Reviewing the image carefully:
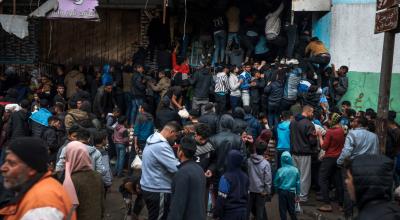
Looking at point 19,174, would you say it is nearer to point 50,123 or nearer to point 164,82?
point 50,123

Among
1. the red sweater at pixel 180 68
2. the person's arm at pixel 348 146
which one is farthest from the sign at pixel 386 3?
the red sweater at pixel 180 68

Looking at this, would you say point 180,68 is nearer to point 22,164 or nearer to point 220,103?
point 220,103

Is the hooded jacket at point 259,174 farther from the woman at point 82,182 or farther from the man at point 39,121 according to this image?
the man at point 39,121

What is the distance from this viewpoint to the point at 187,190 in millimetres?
5879

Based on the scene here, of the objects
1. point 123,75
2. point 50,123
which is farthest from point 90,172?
point 123,75

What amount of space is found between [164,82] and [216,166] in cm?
591

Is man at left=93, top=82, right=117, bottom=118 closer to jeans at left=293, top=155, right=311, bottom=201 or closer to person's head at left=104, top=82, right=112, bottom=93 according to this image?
person's head at left=104, top=82, right=112, bottom=93

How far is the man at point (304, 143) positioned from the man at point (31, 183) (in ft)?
22.0

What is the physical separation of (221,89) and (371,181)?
9.82 meters

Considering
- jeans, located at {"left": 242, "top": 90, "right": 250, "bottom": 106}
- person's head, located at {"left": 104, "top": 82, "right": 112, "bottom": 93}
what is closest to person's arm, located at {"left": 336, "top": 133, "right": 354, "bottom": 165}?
jeans, located at {"left": 242, "top": 90, "right": 250, "bottom": 106}

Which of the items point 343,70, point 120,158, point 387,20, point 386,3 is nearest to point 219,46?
point 343,70

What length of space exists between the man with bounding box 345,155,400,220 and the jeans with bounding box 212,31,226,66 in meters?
11.5

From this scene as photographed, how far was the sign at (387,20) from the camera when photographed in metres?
7.22

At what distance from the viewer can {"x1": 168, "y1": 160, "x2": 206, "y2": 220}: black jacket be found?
19.2 ft
